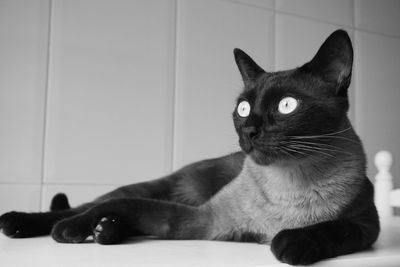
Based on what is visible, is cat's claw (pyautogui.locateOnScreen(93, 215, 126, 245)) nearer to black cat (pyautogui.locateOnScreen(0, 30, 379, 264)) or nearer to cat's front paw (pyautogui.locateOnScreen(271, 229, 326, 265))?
black cat (pyautogui.locateOnScreen(0, 30, 379, 264))

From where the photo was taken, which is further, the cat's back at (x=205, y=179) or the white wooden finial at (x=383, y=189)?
the white wooden finial at (x=383, y=189)

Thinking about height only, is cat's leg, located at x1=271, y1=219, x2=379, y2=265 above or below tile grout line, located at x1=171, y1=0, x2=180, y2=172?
below

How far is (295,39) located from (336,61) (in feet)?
3.27

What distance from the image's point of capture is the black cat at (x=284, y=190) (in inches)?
23.7

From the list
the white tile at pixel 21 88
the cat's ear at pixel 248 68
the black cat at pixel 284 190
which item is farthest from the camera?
the white tile at pixel 21 88

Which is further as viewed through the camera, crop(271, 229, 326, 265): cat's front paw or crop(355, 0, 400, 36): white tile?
crop(355, 0, 400, 36): white tile

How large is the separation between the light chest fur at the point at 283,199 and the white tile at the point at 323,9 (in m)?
1.02

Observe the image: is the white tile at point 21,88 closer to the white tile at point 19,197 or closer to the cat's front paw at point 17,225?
the white tile at point 19,197

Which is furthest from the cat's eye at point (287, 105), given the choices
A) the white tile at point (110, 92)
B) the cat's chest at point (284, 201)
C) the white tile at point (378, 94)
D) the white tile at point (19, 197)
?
the white tile at point (378, 94)

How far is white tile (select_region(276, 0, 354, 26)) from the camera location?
158 cm

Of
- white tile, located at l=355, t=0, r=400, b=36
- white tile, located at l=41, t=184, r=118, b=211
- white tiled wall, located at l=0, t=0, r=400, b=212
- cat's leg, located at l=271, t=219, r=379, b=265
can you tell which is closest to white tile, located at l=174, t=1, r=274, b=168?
white tiled wall, located at l=0, t=0, r=400, b=212

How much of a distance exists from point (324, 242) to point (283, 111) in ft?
0.66

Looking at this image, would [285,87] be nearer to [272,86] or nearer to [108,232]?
[272,86]

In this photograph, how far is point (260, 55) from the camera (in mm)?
1528
